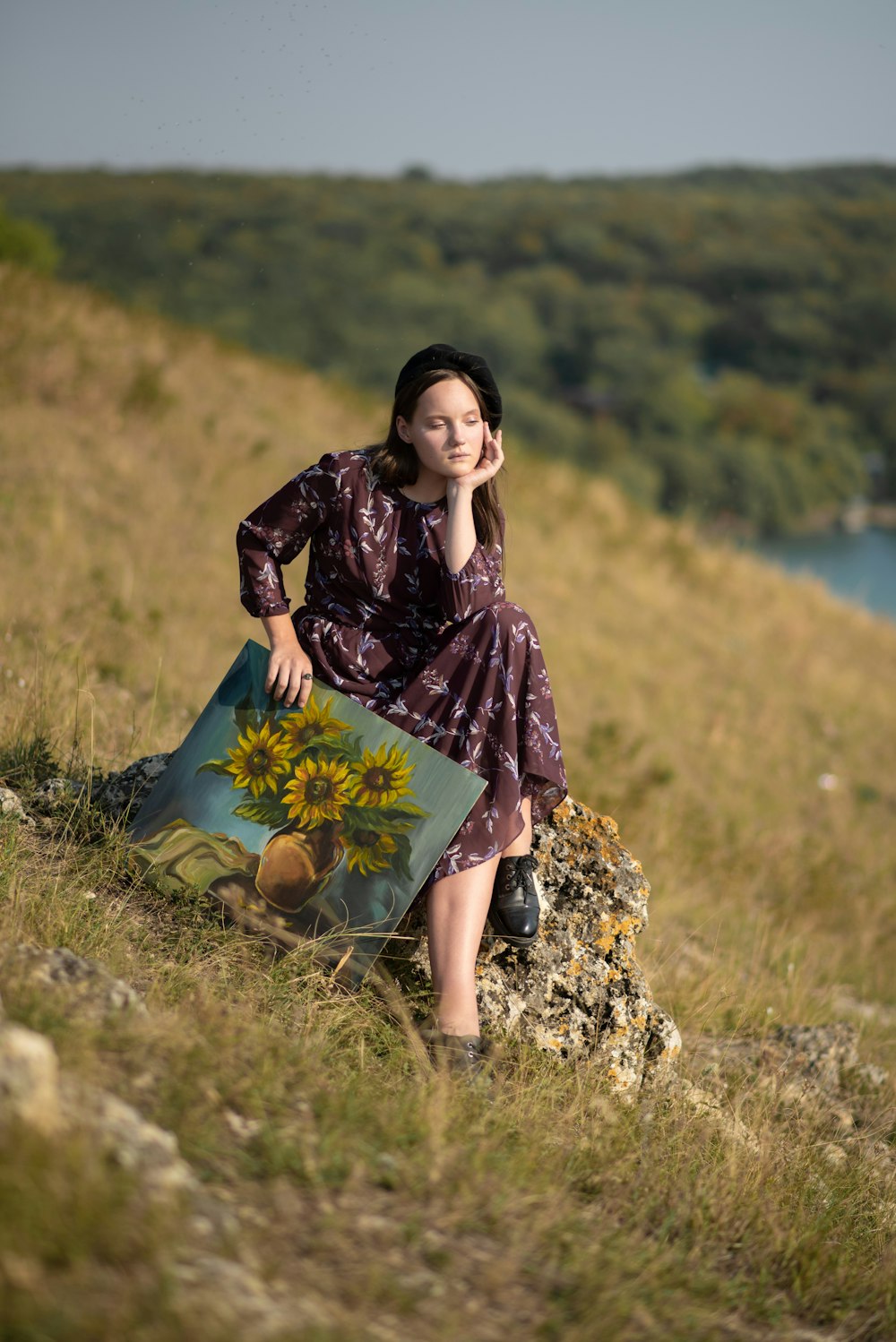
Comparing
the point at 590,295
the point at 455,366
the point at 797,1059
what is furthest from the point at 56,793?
the point at 590,295

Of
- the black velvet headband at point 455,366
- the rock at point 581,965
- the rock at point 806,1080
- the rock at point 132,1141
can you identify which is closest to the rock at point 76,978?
the rock at point 132,1141

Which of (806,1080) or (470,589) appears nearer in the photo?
(470,589)

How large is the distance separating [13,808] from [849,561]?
2349 centimetres

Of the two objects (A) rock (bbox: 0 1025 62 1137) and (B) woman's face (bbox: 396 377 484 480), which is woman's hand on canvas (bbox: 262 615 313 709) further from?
(A) rock (bbox: 0 1025 62 1137)

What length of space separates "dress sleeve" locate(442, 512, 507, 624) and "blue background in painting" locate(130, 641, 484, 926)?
37 cm

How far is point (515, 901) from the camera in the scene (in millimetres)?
2873

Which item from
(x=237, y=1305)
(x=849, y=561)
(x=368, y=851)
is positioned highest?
(x=849, y=561)

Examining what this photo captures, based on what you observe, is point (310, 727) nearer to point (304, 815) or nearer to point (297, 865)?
point (304, 815)

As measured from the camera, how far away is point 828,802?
29.6 feet

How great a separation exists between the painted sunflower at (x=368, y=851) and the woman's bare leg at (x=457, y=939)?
141 mm

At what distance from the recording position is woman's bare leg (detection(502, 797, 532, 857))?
9.54ft

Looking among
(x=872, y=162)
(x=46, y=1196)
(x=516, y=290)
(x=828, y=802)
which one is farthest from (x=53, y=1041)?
(x=872, y=162)

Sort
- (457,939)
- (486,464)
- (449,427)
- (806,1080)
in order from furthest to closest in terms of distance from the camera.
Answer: (806,1080) < (486,464) < (449,427) < (457,939)

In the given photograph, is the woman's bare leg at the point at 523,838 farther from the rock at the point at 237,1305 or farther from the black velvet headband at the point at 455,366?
the rock at the point at 237,1305
